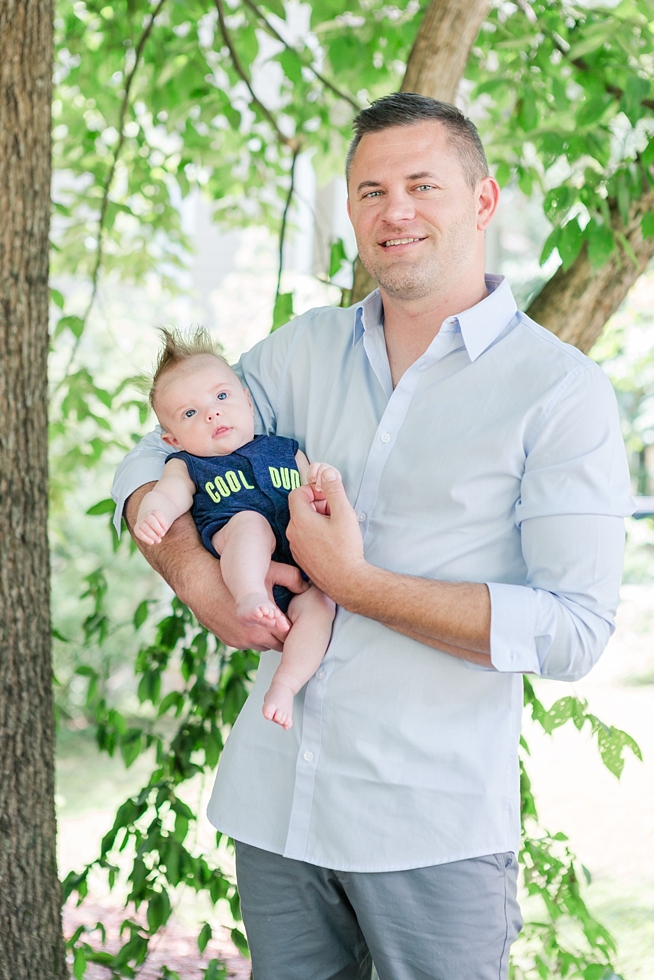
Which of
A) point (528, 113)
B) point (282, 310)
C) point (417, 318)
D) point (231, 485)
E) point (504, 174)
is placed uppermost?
point (528, 113)

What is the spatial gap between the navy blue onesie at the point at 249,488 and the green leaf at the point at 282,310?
61cm

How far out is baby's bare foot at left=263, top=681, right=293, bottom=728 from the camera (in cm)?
136

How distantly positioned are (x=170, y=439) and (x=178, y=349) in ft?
0.60

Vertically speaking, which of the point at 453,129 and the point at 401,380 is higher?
the point at 453,129

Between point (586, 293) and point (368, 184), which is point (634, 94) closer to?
point (586, 293)

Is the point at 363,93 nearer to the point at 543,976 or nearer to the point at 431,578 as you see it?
the point at 431,578

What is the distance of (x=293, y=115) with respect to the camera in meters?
3.27

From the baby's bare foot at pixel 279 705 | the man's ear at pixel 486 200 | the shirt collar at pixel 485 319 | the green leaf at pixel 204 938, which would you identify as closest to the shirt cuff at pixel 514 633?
the baby's bare foot at pixel 279 705

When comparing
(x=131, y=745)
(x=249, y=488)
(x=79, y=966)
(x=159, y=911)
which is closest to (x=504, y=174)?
(x=249, y=488)

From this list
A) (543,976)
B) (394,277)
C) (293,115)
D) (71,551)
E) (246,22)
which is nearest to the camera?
(394,277)

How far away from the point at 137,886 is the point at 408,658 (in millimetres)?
1267

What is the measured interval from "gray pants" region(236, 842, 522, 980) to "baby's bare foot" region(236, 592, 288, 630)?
Answer: 41 centimetres

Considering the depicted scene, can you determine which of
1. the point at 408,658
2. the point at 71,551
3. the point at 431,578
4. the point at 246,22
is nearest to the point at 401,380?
the point at 431,578

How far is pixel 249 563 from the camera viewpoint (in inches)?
58.3
